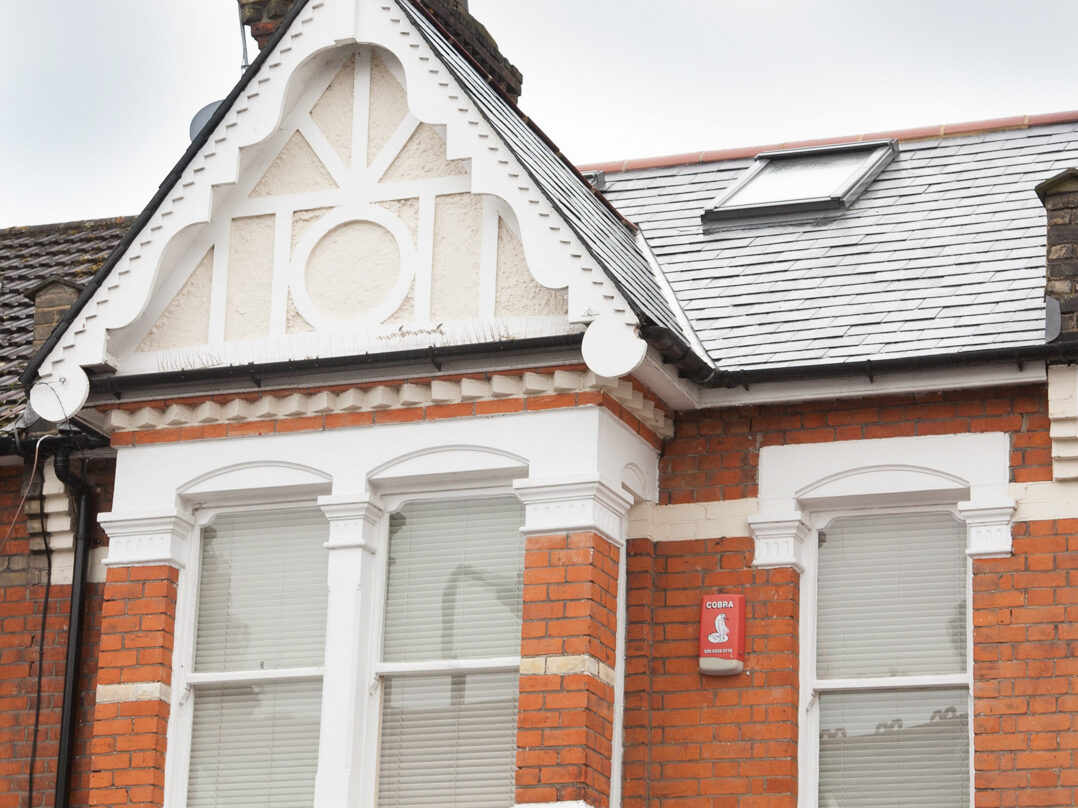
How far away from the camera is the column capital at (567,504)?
11.1 m

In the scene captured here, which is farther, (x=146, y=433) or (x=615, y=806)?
(x=146, y=433)

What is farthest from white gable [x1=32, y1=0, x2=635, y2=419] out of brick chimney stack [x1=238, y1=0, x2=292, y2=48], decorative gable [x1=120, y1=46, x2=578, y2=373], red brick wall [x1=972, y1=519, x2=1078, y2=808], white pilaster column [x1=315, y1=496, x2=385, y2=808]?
brick chimney stack [x1=238, y1=0, x2=292, y2=48]

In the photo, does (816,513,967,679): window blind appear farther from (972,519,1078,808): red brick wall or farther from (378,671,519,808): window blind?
(378,671,519,808): window blind

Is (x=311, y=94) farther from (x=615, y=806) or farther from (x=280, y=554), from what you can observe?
(x=615, y=806)

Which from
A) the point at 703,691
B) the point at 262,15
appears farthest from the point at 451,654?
the point at 262,15

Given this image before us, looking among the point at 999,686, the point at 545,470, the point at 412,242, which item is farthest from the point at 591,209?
the point at 999,686

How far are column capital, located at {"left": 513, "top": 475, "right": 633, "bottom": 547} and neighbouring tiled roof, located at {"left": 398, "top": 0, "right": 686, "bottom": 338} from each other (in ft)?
3.06

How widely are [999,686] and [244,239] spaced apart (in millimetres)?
4879

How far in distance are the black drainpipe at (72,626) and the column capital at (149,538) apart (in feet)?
1.95

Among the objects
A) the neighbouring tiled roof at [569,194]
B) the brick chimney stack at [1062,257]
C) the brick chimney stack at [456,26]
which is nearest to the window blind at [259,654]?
the neighbouring tiled roof at [569,194]

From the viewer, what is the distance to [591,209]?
502 inches

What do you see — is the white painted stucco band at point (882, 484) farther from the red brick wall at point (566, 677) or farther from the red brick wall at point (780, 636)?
the red brick wall at point (566, 677)

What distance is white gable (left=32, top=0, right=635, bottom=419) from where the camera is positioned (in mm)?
11711

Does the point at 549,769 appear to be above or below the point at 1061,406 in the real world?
below
